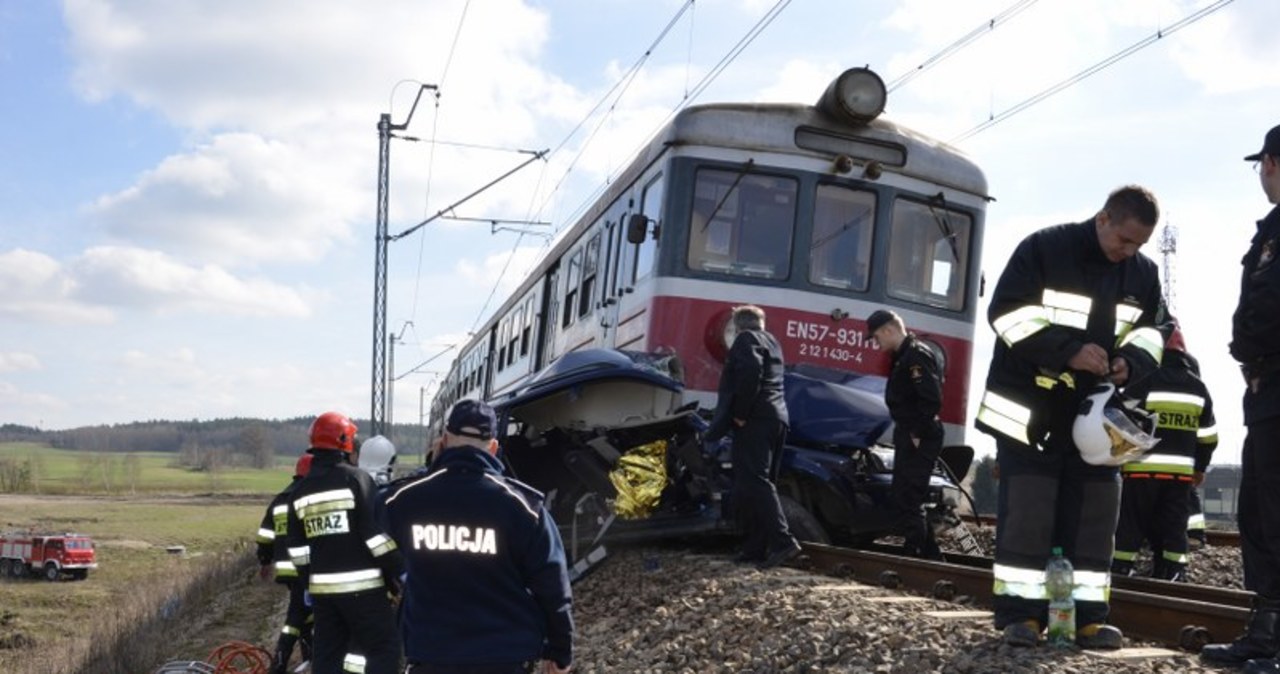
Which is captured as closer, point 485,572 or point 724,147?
point 485,572

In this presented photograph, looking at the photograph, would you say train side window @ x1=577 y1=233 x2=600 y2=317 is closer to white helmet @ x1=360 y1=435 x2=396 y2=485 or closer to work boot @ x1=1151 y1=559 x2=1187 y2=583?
white helmet @ x1=360 y1=435 x2=396 y2=485

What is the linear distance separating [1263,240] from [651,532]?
15.2ft

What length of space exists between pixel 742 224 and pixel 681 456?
6.66ft

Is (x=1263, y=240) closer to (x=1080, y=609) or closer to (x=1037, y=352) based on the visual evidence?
(x=1037, y=352)

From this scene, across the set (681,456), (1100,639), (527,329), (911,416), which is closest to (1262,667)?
(1100,639)

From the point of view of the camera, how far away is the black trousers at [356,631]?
7.04 meters

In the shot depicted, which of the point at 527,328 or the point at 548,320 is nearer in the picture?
the point at 548,320

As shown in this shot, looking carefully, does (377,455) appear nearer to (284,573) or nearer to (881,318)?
(284,573)

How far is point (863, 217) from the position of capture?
10391 millimetres

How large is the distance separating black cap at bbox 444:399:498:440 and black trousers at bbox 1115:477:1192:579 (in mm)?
5083

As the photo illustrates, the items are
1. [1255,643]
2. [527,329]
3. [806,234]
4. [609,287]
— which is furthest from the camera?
[527,329]

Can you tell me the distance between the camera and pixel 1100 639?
5012 millimetres

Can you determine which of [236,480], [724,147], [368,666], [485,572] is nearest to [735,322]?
[724,147]

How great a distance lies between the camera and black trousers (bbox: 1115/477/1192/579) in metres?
8.34
